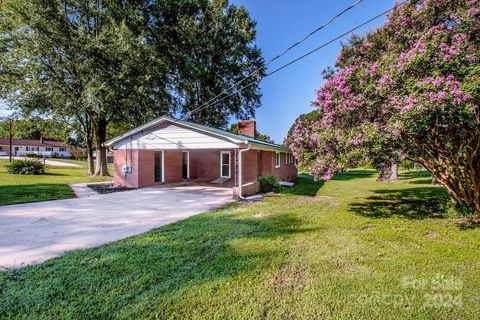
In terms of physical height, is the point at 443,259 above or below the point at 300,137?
below

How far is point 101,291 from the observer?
120 inches

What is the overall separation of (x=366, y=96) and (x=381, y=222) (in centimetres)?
332

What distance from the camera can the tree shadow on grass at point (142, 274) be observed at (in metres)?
2.75

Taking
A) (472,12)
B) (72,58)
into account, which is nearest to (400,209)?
(472,12)

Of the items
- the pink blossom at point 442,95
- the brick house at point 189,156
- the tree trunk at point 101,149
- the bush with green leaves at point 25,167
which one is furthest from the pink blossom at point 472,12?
the bush with green leaves at point 25,167

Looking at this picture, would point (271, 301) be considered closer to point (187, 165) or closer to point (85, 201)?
point (85, 201)

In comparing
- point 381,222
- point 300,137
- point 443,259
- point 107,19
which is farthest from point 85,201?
point 107,19

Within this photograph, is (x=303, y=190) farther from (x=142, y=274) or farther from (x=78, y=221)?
(x=142, y=274)

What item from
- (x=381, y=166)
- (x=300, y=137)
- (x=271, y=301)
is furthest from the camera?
(x=381, y=166)

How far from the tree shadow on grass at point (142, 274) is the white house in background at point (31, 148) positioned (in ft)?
182

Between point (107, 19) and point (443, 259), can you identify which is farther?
point (107, 19)

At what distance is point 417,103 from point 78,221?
8284 mm

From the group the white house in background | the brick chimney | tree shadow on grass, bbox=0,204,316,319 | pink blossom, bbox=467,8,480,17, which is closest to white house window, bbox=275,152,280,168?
the brick chimney

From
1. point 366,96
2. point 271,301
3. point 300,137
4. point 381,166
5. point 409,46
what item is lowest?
point 271,301
